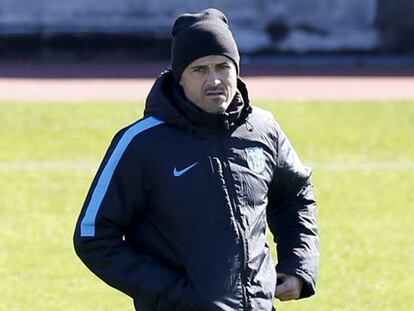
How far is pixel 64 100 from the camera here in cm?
1683

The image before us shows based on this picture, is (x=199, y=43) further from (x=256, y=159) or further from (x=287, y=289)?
(x=287, y=289)

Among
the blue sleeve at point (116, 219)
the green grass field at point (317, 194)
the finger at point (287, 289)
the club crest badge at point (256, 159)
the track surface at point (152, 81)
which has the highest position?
the club crest badge at point (256, 159)

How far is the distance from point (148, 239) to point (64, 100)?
13.0m

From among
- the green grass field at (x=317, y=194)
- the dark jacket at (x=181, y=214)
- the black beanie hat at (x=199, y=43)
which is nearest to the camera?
the dark jacket at (x=181, y=214)

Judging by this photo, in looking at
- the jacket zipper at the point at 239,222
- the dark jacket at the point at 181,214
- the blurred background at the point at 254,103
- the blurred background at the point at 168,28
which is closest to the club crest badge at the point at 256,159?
the dark jacket at the point at 181,214

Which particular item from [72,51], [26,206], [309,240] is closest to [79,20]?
[72,51]

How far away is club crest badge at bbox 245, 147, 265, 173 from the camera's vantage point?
406cm

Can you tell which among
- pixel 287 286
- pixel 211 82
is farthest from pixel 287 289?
pixel 211 82

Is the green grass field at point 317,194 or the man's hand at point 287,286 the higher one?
the man's hand at point 287,286

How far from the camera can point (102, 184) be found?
157 inches

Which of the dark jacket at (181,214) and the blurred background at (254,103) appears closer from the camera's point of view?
the dark jacket at (181,214)

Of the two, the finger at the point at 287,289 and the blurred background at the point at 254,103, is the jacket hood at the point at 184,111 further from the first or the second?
the blurred background at the point at 254,103

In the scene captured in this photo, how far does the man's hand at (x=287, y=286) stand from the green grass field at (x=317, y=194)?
3.01 m

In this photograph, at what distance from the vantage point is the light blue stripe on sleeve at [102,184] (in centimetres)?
398
